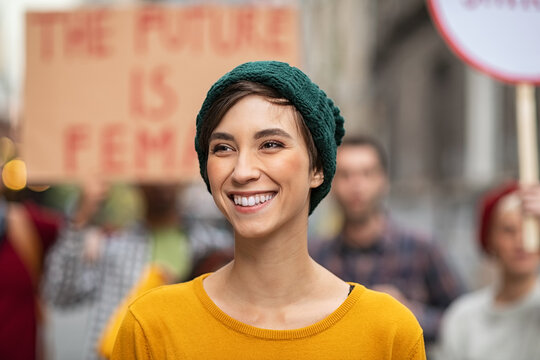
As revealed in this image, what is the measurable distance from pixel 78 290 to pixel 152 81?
4.27ft

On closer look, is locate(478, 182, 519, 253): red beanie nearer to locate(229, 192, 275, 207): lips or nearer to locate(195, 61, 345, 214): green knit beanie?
locate(195, 61, 345, 214): green knit beanie

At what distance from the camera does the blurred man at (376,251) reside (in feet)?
12.2

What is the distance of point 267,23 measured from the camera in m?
4.22

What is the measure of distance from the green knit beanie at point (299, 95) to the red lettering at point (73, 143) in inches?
98.7

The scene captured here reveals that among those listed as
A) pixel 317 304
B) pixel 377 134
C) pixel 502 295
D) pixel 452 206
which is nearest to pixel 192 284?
pixel 317 304

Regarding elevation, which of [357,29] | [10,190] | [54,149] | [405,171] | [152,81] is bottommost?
[405,171]

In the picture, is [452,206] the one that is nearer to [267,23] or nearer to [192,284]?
[267,23]

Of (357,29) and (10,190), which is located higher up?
(357,29)

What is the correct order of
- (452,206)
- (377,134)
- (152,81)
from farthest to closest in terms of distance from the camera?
1. (377,134)
2. (452,206)
3. (152,81)

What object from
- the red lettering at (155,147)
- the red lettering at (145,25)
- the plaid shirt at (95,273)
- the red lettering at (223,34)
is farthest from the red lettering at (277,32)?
the plaid shirt at (95,273)

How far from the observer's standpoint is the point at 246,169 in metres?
1.63

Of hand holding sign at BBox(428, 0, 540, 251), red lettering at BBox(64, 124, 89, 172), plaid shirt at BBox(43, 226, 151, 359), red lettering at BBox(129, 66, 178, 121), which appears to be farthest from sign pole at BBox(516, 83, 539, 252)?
red lettering at BBox(64, 124, 89, 172)

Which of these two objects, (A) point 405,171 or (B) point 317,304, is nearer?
(B) point 317,304

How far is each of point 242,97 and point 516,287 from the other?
7.12ft
